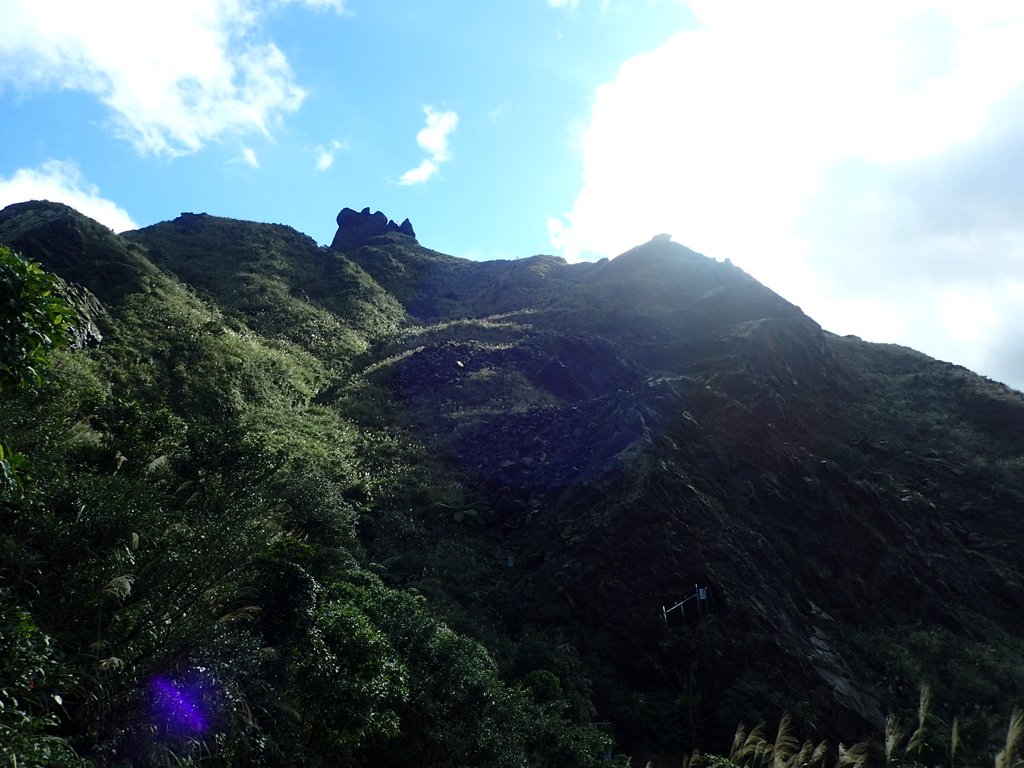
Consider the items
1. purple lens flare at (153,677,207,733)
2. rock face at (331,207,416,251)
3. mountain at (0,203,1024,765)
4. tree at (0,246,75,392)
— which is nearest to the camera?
tree at (0,246,75,392)

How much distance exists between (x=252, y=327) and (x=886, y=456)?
39846 mm

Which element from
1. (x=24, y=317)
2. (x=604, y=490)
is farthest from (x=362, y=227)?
(x=24, y=317)

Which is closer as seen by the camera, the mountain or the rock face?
the mountain

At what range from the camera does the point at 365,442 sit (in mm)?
28875

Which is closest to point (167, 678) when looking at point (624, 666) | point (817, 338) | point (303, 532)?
point (303, 532)

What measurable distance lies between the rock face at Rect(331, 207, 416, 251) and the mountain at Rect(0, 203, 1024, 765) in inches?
2491

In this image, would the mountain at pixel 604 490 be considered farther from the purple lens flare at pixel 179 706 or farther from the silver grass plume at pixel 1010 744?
the silver grass plume at pixel 1010 744

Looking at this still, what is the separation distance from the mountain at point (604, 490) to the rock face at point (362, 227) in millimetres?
63280

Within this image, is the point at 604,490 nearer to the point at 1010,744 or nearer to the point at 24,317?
the point at 1010,744

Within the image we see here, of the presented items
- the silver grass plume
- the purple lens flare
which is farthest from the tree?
the silver grass plume

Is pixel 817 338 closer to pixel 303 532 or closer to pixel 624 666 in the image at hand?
pixel 624 666

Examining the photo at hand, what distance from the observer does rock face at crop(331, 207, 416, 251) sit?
361ft

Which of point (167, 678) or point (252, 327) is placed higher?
point (252, 327)

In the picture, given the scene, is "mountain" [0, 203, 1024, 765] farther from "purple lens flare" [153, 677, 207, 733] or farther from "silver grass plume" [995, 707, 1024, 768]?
"silver grass plume" [995, 707, 1024, 768]
